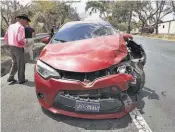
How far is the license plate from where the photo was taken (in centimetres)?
378

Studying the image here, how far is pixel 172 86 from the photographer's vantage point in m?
6.07

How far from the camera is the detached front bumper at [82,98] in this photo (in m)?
3.75

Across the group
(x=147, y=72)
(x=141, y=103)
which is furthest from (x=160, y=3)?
(x=141, y=103)

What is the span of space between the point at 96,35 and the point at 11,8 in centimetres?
1835

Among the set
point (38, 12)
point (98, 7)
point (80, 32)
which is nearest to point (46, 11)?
point (38, 12)

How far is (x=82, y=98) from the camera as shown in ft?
12.5

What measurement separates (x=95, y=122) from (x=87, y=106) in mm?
305

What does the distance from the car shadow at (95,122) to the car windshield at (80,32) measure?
1994 mm

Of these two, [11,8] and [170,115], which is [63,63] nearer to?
[170,115]

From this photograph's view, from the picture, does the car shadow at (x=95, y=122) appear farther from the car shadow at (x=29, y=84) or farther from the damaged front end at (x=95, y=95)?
the car shadow at (x=29, y=84)

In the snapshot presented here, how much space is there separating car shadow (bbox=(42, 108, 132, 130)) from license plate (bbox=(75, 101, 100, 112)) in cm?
21

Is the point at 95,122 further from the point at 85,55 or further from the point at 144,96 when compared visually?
the point at 144,96

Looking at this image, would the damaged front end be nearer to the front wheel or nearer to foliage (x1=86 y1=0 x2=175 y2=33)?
the front wheel

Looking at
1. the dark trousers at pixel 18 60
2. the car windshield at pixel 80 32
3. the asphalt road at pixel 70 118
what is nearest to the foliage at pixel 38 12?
the dark trousers at pixel 18 60
